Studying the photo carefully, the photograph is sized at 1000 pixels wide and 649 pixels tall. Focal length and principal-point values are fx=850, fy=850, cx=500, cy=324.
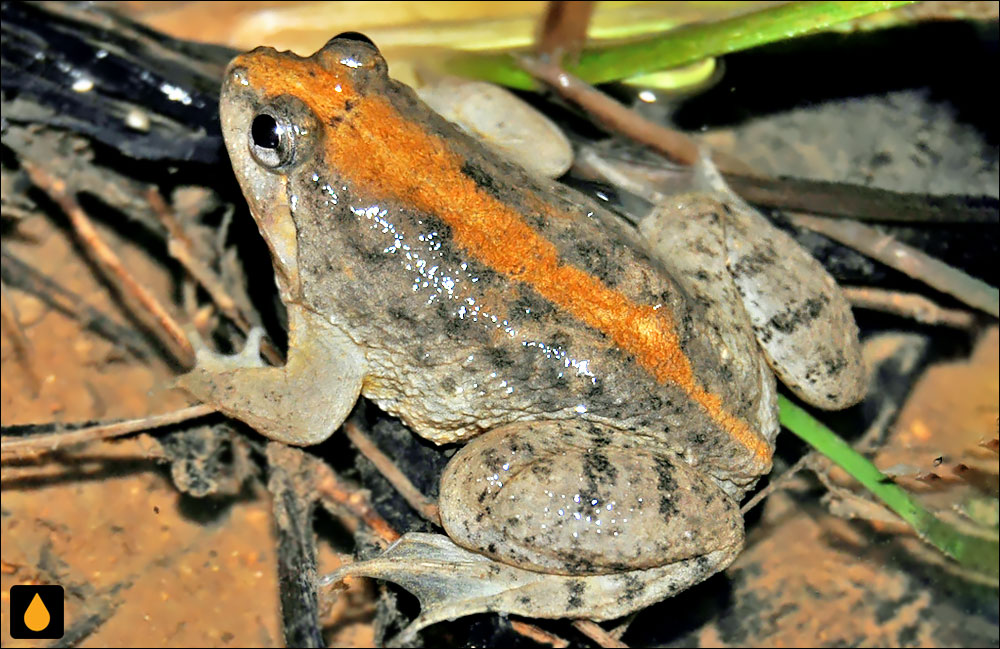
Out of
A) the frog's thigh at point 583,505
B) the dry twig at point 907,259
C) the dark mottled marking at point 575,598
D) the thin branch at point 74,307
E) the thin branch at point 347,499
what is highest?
the dry twig at point 907,259

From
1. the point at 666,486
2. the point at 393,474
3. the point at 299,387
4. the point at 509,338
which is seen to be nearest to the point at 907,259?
the point at 666,486

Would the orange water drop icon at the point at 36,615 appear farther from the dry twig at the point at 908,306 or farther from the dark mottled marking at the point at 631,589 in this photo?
the dry twig at the point at 908,306

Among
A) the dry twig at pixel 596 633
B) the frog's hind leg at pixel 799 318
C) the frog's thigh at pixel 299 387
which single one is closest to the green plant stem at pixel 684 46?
the frog's hind leg at pixel 799 318

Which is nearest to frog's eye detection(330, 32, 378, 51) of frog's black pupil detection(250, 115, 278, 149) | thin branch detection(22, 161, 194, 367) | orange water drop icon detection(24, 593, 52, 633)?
frog's black pupil detection(250, 115, 278, 149)

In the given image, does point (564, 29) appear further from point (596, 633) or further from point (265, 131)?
point (596, 633)

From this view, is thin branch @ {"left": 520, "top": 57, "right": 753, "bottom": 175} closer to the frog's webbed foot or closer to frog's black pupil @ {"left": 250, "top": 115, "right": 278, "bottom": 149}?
frog's black pupil @ {"left": 250, "top": 115, "right": 278, "bottom": 149}
